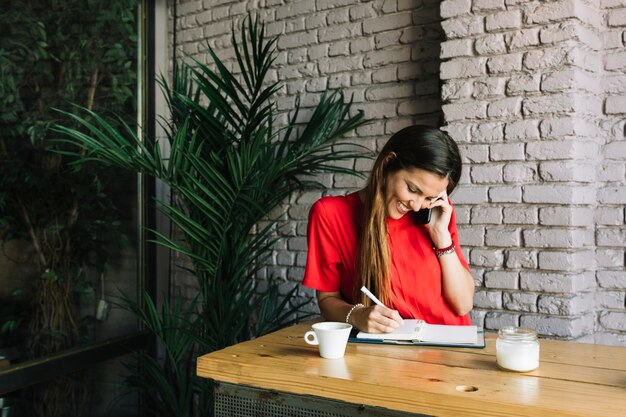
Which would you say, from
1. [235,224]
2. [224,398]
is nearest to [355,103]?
[235,224]

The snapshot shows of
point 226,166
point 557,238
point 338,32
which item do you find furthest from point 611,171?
point 226,166

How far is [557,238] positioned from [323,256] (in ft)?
2.79

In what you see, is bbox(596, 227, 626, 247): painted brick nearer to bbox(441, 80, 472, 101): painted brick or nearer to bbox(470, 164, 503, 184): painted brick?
bbox(470, 164, 503, 184): painted brick

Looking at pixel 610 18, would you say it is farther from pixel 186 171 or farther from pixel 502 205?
pixel 186 171

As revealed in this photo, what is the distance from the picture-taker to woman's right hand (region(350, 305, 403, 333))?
66.9 inches

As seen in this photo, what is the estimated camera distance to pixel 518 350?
141 cm

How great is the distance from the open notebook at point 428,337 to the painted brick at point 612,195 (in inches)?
36.8

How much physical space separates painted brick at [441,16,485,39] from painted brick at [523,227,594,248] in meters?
0.78

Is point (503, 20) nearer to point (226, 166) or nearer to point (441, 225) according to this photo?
point (441, 225)

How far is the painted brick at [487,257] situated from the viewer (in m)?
2.44

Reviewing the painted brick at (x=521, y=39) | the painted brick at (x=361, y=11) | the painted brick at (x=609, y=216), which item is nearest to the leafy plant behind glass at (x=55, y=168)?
the painted brick at (x=361, y=11)

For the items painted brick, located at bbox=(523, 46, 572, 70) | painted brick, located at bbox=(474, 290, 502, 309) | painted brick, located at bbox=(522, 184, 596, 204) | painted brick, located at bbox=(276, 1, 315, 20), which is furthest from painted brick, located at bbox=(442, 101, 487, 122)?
painted brick, located at bbox=(276, 1, 315, 20)

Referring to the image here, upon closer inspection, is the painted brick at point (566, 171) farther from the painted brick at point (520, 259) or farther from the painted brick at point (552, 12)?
the painted brick at point (552, 12)

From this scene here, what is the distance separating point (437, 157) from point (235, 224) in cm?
108
